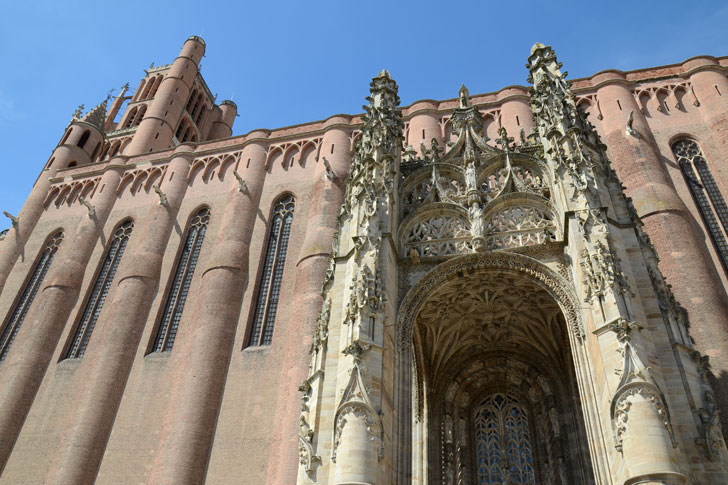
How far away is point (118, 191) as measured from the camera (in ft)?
94.6

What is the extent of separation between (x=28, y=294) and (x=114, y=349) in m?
7.99

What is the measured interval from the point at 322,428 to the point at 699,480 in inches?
251

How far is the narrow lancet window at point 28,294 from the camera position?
965 inches

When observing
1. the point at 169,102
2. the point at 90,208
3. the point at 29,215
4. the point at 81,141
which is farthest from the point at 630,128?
the point at 81,141

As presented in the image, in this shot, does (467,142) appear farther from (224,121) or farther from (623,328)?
(224,121)

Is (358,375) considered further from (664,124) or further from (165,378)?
(664,124)

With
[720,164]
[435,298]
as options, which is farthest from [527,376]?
[720,164]

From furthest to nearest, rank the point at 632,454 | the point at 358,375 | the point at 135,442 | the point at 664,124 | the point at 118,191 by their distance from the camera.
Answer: the point at 118,191 → the point at 664,124 → the point at 135,442 → the point at 358,375 → the point at 632,454

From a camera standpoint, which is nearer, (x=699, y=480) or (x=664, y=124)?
(x=699, y=480)

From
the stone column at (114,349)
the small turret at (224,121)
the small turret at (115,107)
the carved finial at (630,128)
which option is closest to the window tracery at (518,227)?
the carved finial at (630,128)

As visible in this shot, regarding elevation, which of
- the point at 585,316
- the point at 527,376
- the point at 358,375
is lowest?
the point at 358,375

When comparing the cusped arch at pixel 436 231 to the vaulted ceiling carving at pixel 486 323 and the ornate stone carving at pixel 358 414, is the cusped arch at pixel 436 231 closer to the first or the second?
the vaulted ceiling carving at pixel 486 323

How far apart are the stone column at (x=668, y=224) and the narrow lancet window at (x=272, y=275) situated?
1273cm

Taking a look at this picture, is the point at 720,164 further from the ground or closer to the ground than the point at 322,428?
further from the ground
